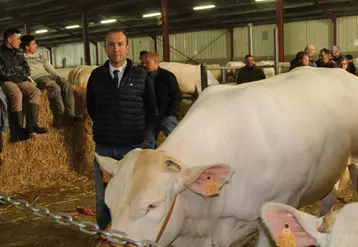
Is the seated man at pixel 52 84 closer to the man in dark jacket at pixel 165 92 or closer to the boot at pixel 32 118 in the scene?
the boot at pixel 32 118

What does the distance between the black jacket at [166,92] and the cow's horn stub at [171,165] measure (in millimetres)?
3281

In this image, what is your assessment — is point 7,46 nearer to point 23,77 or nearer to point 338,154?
point 23,77

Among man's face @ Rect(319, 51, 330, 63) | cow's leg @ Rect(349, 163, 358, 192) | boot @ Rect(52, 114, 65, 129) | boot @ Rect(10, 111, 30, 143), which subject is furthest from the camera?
man's face @ Rect(319, 51, 330, 63)

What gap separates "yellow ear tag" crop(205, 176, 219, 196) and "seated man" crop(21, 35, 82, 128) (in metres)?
4.88

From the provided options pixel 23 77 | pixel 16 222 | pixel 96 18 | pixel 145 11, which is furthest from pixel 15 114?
pixel 96 18

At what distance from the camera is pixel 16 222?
210 inches

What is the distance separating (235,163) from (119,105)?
41.1 inches

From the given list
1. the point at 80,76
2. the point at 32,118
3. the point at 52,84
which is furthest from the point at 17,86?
the point at 80,76

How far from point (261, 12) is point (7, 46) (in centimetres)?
1708

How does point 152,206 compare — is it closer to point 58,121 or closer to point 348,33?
point 58,121

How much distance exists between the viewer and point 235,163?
3250mm

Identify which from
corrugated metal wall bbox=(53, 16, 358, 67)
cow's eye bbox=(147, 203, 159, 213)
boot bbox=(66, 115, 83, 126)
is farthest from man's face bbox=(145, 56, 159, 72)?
corrugated metal wall bbox=(53, 16, 358, 67)

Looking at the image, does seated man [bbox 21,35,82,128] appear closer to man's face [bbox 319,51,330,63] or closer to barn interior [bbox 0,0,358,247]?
barn interior [bbox 0,0,358,247]

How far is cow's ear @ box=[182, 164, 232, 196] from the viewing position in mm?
2791
